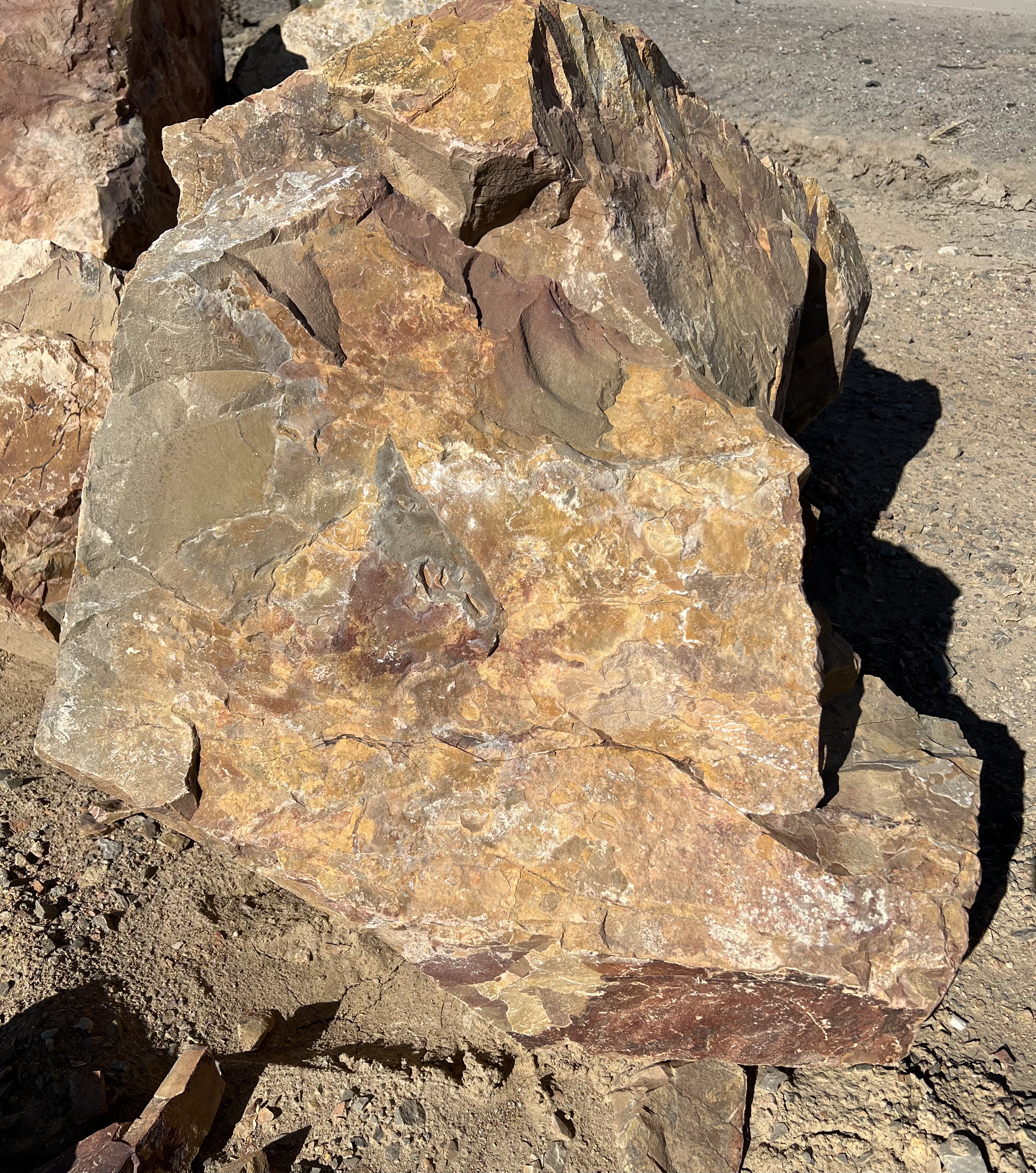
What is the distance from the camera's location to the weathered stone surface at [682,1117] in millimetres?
2125

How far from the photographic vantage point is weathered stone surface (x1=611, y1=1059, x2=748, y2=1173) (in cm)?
212

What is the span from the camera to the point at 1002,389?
13.4ft

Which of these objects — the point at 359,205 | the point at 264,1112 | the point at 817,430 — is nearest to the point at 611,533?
the point at 359,205

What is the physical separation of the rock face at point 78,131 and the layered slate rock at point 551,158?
1.47m

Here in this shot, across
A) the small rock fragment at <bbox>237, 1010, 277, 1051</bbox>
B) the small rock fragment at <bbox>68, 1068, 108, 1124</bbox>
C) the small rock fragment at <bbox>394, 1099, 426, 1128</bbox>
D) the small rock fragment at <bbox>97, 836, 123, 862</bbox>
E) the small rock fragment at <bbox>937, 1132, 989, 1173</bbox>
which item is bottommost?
the small rock fragment at <bbox>937, 1132, 989, 1173</bbox>

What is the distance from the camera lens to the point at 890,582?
137 inches

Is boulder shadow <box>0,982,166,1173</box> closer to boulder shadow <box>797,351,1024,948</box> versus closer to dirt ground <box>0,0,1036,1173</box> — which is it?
dirt ground <box>0,0,1036,1173</box>

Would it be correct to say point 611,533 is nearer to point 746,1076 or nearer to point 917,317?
point 746,1076

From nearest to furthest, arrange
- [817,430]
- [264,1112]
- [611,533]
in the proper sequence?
[611,533], [264,1112], [817,430]

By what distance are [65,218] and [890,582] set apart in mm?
3027

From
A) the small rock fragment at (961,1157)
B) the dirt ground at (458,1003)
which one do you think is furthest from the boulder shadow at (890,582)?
the small rock fragment at (961,1157)

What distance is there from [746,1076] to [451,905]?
803 millimetres

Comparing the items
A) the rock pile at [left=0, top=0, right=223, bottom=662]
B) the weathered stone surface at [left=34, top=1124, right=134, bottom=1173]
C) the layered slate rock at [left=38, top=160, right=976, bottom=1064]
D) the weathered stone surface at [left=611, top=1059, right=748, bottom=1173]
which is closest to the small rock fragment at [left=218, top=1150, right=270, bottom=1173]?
the weathered stone surface at [left=34, top=1124, right=134, bottom=1173]

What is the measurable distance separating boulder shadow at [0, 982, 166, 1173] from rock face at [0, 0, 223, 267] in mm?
2463
